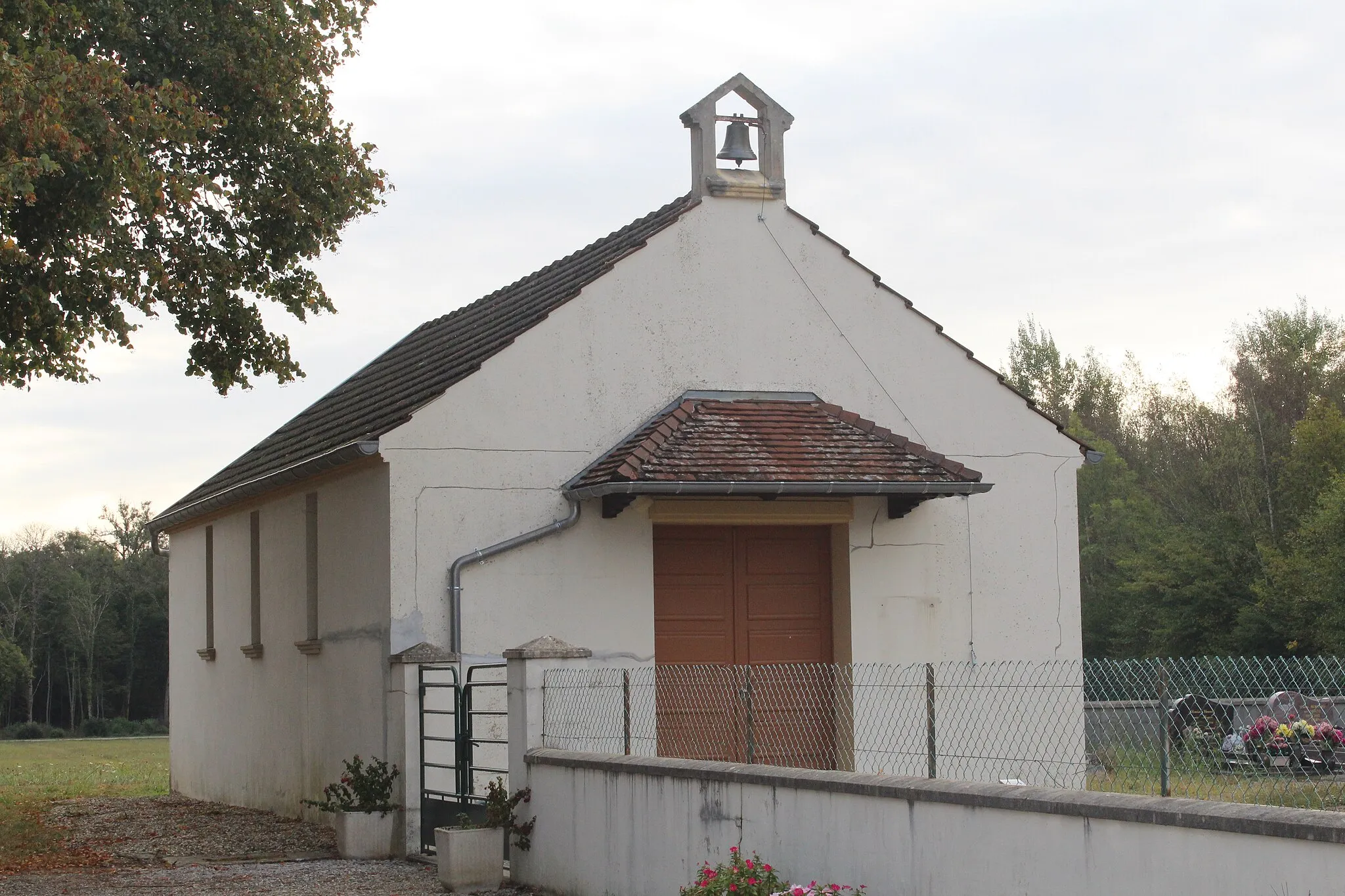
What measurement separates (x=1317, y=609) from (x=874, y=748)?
32684mm

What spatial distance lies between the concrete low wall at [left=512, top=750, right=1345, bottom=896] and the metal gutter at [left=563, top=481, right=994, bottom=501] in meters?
3.04

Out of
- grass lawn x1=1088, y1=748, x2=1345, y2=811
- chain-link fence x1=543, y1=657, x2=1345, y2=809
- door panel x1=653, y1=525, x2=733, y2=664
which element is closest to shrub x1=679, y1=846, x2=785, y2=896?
chain-link fence x1=543, y1=657, x2=1345, y2=809

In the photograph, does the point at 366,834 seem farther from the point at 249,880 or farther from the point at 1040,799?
the point at 1040,799

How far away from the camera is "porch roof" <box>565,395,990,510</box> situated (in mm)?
14633

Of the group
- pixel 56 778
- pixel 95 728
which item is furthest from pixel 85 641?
pixel 56 778

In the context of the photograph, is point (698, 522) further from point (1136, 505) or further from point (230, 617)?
point (1136, 505)

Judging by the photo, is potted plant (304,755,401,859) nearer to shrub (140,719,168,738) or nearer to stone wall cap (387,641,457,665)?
stone wall cap (387,641,457,665)

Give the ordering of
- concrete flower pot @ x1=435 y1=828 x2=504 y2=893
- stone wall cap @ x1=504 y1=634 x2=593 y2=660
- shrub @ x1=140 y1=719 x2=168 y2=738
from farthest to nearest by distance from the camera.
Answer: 1. shrub @ x1=140 y1=719 x2=168 y2=738
2. stone wall cap @ x1=504 y1=634 x2=593 y2=660
3. concrete flower pot @ x1=435 y1=828 x2=504 y2=893

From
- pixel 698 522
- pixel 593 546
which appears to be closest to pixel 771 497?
pixel 698 522

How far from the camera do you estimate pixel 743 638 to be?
Answer: 16172mm

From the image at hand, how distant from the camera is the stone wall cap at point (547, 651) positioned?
A: 480 inches

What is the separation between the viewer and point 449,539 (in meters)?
14.9

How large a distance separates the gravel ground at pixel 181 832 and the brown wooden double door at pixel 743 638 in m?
3.55

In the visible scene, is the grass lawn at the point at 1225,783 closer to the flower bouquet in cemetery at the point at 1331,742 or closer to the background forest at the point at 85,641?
the flower bouquet in cemetery at the point at 1331,742
